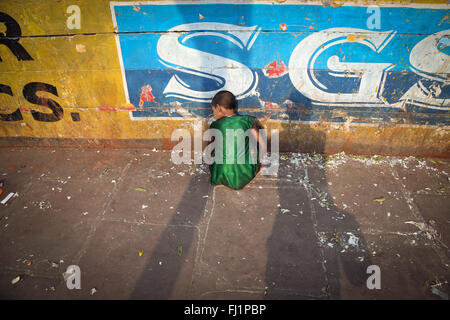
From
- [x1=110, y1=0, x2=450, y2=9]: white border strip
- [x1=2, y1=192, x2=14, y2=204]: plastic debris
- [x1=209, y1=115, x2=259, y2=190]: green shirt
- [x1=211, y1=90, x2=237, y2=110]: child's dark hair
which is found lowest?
[x1=2, y1=192, x2=14, y2=204]: plastic debris

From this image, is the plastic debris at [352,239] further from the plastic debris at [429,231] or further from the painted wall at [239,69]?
the painted wall at [239,69]

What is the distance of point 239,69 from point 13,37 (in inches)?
117

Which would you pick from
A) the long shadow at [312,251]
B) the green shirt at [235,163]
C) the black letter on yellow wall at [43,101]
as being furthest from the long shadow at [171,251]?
the black letter on yellow wall at [43,101]

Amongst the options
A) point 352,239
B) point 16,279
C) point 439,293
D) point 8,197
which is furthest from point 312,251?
point 8,197

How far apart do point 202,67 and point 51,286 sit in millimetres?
2912

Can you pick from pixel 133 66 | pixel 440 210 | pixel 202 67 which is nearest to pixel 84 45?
pixel 133 66

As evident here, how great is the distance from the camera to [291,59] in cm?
322

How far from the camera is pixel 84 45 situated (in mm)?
3266

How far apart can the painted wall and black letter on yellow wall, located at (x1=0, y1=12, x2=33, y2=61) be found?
1 cm

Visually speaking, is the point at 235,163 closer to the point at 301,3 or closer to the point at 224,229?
the point at 224,229

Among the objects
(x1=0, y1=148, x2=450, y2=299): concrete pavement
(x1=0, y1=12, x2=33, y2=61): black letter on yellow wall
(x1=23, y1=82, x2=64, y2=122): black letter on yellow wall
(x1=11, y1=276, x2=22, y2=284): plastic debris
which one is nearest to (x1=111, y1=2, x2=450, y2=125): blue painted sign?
(x1=0, y1=148, x2=450, y2=299): concrete pavement

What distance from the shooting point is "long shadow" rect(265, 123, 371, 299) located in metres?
2.32

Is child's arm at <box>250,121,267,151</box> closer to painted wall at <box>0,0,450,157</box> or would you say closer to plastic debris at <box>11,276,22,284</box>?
painted wall at <box>0,0,450,157</box>
